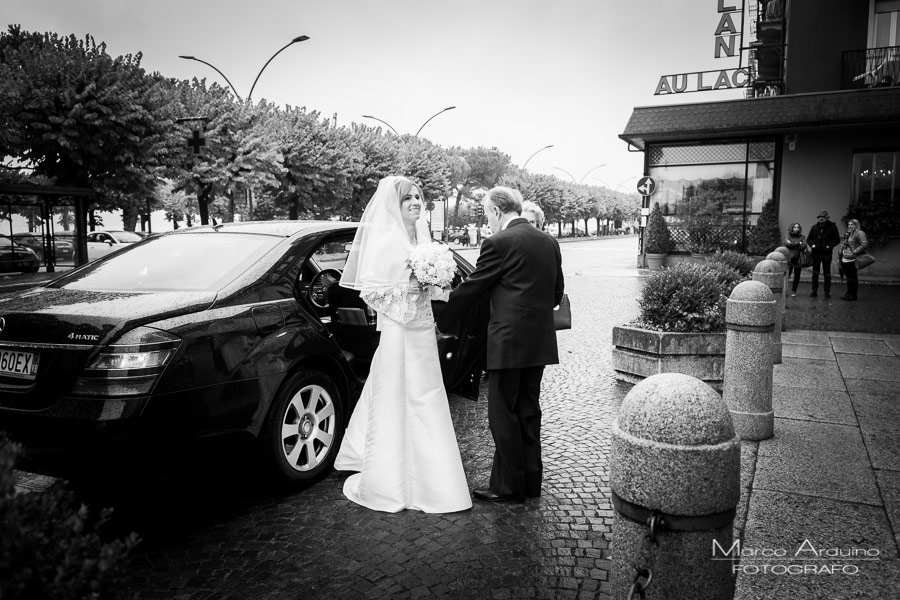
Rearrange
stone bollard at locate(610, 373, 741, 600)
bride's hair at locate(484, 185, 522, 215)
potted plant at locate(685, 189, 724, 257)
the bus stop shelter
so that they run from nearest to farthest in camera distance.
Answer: stone bollard at locate(610, 373, 741, 600) < bride's hair at locate(484, 185, 522, 215) < the bus stop shelter < potted plant at locate(685, 189, 724, 257)

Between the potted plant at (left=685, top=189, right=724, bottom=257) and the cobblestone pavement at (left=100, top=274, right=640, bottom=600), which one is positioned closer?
the cobblestone pavement at (left=100, top=274, right=640, bottom=600)

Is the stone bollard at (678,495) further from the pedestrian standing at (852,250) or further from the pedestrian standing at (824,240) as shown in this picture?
the pedestrian standing at (824,240)

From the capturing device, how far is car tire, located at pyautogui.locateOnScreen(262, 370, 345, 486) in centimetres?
404

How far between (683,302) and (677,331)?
1.05ft

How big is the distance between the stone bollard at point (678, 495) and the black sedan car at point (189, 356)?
2313 millimetres

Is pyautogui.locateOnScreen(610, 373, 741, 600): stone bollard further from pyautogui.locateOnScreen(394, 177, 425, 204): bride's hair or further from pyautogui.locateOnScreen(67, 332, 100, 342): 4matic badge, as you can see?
pyautogui.locateOnScreen(67, 332, 100, 342): 4matic badge

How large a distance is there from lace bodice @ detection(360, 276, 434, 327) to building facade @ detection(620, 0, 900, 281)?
1931 centimetres

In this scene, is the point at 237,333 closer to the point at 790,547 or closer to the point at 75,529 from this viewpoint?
the point at 75,529

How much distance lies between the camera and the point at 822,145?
20.9m

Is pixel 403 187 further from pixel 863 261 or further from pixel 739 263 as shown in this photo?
pixel 863 261

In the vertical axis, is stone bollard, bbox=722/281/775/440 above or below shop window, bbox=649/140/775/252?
below

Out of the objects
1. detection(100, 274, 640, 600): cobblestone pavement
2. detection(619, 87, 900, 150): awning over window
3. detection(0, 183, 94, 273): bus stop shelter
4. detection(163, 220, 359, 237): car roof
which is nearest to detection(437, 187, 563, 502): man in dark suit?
detection(100, 274, 640, 600): cobblestone pavement

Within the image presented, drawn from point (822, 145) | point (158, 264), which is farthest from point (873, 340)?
point (822, 145)

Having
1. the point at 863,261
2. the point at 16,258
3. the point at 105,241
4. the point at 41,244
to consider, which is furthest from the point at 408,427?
the point at 105,241
